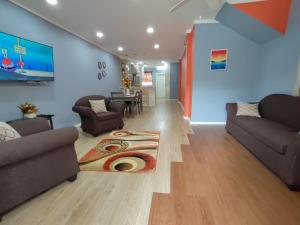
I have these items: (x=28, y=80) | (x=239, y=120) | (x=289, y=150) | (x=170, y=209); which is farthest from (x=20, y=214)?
(x=239, y=120)

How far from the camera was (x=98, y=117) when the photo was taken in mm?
3607

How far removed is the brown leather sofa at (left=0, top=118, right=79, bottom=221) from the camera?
56.4 inches

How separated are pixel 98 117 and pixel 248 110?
3.27 m

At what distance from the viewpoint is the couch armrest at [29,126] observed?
2.13 m

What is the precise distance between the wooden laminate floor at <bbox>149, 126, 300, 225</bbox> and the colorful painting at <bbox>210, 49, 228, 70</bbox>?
2.51 metres

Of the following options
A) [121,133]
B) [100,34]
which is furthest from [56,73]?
[121,133]

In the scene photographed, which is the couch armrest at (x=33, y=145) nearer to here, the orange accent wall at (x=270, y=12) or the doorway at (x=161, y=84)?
the orange accent wall at (x=270, y=12)

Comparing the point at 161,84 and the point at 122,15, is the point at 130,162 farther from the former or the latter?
the point at 161,84

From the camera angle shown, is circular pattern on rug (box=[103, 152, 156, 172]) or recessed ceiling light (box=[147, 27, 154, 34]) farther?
recessed ceiling light (box=[147, 27, 154, 34])

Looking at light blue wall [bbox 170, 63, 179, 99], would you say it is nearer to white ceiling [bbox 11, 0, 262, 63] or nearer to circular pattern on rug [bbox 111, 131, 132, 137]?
white ceiling [bbox 11, 0, 262, 63]

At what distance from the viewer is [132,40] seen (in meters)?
5.22

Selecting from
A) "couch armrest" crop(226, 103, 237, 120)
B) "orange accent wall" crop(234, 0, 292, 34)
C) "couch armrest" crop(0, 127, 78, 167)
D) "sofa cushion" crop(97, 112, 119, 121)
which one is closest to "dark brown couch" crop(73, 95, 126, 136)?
"sofa cushion" crop(97, 112, 119, 121)

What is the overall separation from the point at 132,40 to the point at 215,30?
2497 mm

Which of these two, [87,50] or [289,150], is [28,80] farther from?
[289,150]
